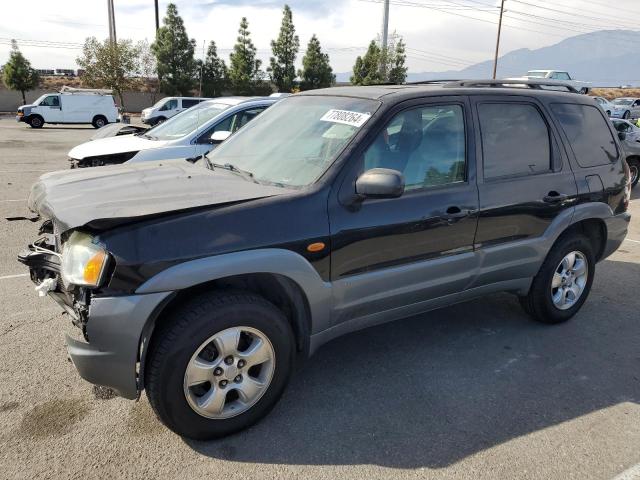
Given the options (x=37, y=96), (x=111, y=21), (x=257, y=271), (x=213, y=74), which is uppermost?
(x=111, y=21)

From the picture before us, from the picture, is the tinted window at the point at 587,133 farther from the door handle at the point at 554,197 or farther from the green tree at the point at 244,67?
the green tree at the point at 244,67

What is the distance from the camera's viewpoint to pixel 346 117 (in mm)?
3234

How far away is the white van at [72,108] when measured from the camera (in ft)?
94.2

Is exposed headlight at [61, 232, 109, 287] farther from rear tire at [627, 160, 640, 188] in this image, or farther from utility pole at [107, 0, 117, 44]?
utility pole at [107, 0, 117, 44]

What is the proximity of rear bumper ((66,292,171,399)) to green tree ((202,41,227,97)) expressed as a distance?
4523cm

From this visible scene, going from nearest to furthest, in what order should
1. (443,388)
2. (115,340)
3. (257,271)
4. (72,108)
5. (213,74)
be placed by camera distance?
1. (115,340)
2. (257,271)
3. (443,388)
4. (72,108)
5. (213,74)

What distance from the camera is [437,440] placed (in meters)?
2.77

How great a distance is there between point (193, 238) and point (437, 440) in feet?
5.59

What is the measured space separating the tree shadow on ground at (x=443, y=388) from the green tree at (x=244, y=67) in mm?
44466

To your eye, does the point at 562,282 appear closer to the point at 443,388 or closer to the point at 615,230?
the point at 615,230

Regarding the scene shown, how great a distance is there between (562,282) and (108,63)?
44291 millimetres

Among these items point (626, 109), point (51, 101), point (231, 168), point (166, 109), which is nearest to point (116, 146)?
point (231, 168)

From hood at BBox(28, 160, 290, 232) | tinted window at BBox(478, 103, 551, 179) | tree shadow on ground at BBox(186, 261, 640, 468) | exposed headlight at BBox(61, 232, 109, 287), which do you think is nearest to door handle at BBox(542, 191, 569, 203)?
tinted window at BBox(478, 103, 551, 179)

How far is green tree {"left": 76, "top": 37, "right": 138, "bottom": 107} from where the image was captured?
41.2m
